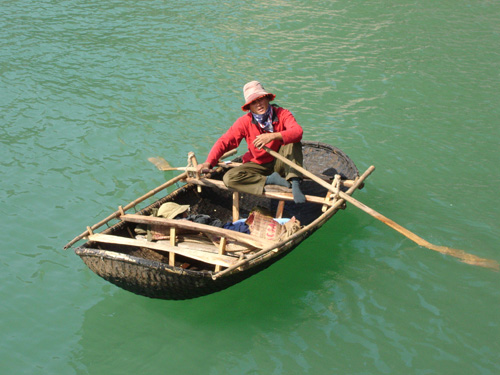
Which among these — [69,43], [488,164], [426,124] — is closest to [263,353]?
[488,164]

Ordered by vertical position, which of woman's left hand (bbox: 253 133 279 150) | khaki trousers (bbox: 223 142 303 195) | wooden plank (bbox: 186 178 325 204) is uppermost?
woman's left hand (bbox: 253 133 279 150)

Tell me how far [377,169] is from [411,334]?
9.94ft

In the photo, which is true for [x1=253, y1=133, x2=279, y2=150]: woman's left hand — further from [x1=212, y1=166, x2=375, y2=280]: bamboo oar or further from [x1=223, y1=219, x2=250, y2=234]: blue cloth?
[x1=212, y1=166, x2=375, y2=280]: bamboo oar

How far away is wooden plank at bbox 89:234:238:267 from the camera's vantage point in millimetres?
4332

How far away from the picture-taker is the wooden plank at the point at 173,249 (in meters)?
4.33

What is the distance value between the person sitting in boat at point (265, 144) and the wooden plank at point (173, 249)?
1166mm

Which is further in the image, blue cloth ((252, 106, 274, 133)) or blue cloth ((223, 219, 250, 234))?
blue cloth ((252, 106, 274, 133))

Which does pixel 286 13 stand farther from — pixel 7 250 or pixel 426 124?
pixel 7 250

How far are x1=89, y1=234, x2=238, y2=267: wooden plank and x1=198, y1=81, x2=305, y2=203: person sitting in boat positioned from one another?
117 cm

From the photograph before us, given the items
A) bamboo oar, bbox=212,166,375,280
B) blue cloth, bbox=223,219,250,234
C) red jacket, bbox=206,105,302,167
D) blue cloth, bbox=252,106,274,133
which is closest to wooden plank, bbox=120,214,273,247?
bamboo oar, bbox=212,166,375,280

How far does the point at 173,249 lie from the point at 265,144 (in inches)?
60.3

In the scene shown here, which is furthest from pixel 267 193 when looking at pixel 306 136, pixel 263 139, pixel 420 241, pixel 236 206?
pixel 306 136

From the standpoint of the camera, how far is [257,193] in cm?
536

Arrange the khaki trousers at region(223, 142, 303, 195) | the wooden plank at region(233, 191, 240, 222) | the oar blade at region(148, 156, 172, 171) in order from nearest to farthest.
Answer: the khaki trousers at region(223, 142, 303, 195)
the wooden plank at region(233, 191, 240, 222)
the oar blade at region(148, 156, 172, 171)
